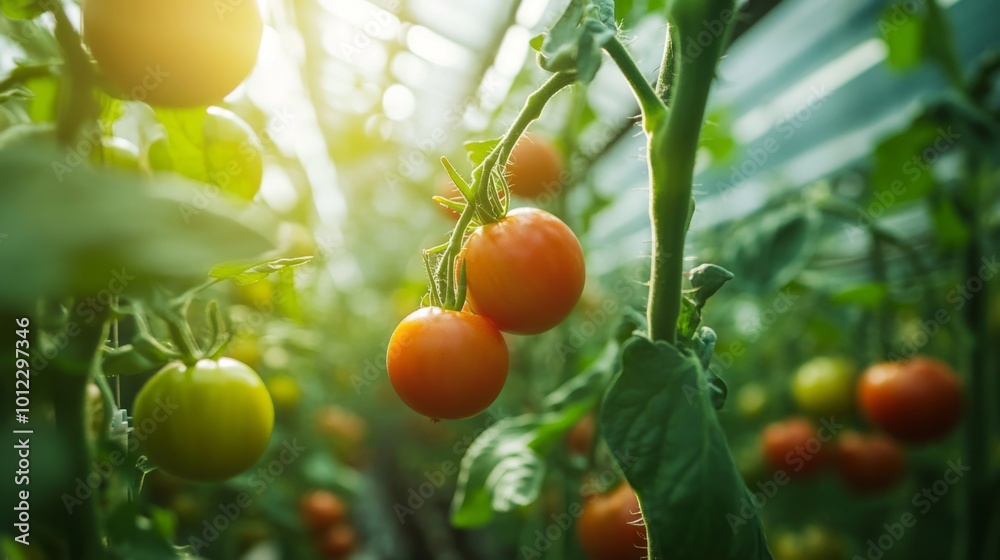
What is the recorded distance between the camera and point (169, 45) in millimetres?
333

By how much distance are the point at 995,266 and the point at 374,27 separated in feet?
8.04

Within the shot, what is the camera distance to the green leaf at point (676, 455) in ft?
1.28

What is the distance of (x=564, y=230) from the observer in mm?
477

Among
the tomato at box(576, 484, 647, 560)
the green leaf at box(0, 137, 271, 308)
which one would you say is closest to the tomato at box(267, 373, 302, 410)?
the tomato at box(576, 484, 647, 560)

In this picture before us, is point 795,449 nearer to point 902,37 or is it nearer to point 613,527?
point 613,527

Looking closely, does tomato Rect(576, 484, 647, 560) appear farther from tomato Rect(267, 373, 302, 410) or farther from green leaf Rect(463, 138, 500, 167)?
tomato Rect(267, 373, 302, 410)

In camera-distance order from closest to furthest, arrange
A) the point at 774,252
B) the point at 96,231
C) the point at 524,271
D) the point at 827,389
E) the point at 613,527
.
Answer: the point at 96,231 → the point at 524,271 → the point at 613,527 → the point at 774,252 → the point at 827,389

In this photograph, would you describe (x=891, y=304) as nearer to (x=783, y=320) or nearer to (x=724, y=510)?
(x=783, y=320)

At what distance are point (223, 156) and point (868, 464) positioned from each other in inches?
63.6

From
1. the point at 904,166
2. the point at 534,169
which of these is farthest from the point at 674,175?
the point at 904,166

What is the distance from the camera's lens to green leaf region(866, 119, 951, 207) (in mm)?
1213

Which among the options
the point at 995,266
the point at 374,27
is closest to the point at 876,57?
the point at 995,266

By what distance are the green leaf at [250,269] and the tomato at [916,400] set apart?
1369 mm

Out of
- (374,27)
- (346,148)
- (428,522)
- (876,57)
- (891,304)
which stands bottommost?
(428,522)
